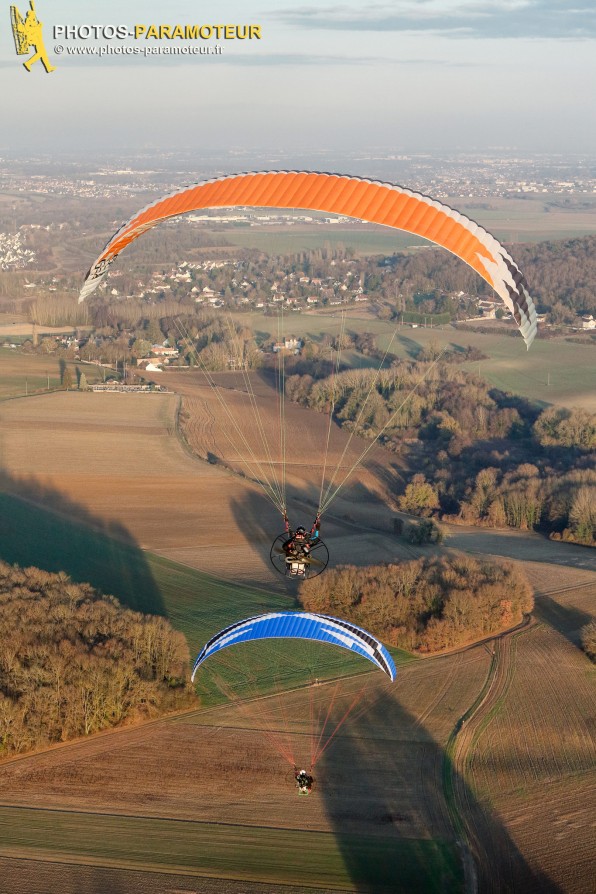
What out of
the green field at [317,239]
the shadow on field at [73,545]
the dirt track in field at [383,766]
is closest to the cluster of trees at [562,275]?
the green field at [317,239]

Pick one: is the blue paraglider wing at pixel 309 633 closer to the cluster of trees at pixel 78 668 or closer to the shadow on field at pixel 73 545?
the cluster of trees at pixel 78 668

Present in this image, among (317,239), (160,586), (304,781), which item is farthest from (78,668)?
(317,239)

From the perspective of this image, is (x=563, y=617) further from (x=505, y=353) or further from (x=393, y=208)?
(x=505, y=353)

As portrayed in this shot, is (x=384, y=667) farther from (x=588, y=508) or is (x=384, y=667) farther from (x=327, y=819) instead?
(x=588, y=508)

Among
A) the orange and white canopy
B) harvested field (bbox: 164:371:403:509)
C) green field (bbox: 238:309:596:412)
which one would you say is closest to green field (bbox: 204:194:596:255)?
green field (bbox: 238:309:596:412)

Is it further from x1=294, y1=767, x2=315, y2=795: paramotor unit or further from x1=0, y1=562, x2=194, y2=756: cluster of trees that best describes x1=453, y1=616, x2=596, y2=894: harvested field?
x1=0, y1=562, x2=194, y2=756: cluster of trees

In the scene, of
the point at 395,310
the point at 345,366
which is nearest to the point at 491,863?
the point at 345,366
